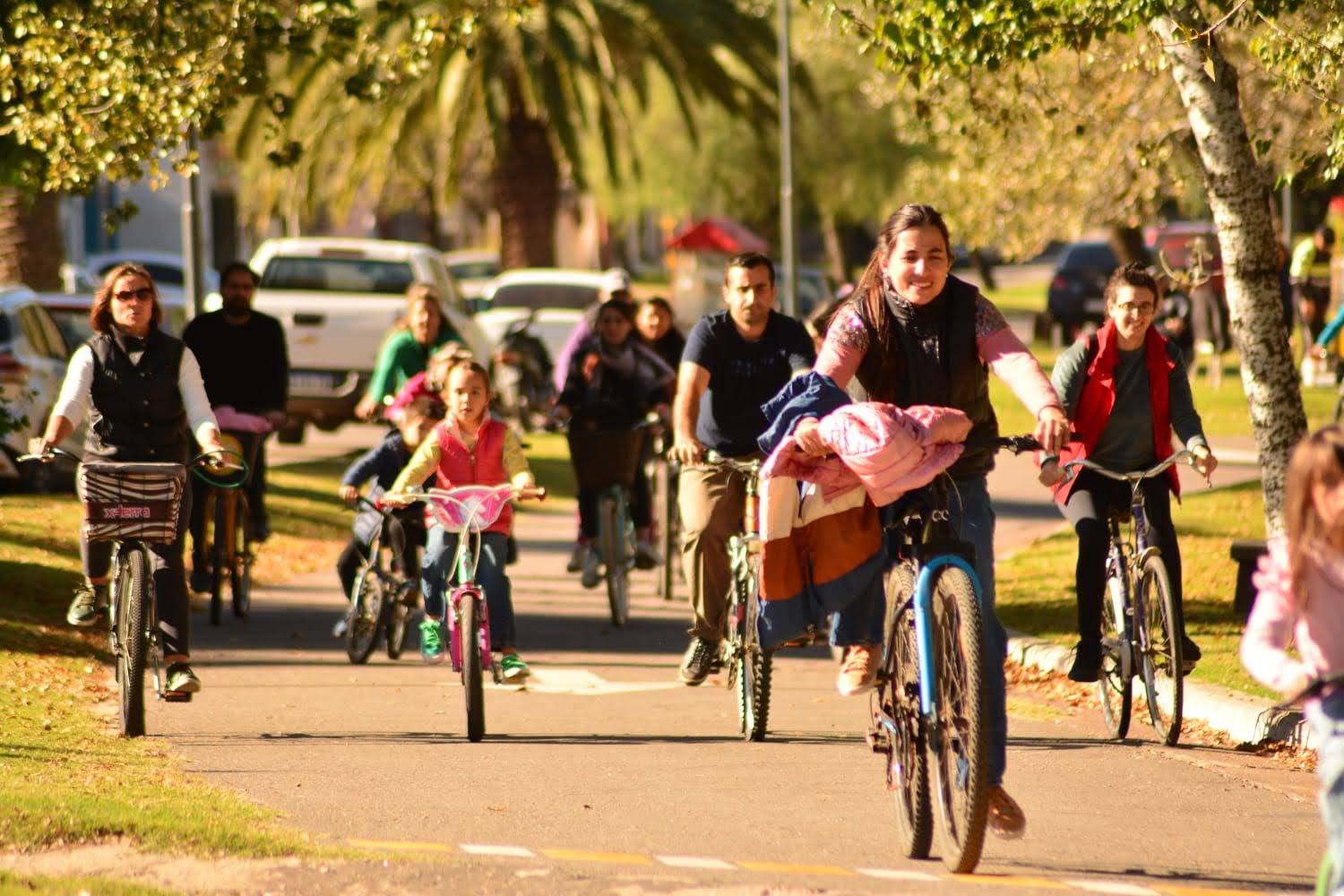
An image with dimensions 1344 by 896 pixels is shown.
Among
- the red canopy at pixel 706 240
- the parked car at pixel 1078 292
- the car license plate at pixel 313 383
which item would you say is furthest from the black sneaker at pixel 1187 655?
the red canopy at pixel 706 240

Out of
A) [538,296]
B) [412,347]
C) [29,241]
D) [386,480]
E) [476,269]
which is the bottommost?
[386,480]

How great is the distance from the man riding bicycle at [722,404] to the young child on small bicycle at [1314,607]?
4350 millimetres

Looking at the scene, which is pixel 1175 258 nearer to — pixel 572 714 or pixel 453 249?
pixel 572 714

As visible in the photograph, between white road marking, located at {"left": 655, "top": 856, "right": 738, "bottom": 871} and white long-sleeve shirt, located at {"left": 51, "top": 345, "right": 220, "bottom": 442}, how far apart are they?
3.04 meters

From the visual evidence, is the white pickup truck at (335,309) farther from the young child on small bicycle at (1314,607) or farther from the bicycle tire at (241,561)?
the young child on small bicycle at (1314,607)

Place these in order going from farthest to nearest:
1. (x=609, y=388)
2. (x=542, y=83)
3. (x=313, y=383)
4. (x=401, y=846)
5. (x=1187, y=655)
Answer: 1. (x=542, y=83)
2. (x=313, y=383)
3. (x=609, y=388)
4. (x=1187, y=655)
5. (x=401, y=846)

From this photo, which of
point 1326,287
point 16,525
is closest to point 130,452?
point 16,525

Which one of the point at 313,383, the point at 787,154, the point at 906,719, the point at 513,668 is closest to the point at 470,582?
the point at 513,668

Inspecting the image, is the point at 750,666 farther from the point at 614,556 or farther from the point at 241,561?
the point at 241,561

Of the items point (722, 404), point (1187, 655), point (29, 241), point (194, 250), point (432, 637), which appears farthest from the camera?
point (29, 241)

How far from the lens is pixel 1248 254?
10.8 m

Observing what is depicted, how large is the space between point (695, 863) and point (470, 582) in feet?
9.30

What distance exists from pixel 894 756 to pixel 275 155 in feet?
26.5

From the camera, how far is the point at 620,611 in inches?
489
